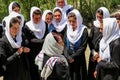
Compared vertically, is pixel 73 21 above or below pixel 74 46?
above

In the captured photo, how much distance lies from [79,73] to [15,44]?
1.56 metres

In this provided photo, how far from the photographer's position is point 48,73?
185 inches

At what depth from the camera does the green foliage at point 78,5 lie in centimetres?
1186

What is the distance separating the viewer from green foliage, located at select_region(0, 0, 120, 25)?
11859mm

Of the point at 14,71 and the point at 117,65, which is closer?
the point at 117,65

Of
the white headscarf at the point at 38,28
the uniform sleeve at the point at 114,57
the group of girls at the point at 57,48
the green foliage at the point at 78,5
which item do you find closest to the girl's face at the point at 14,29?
the group of girls at the point at 57,48

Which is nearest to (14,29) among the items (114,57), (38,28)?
(38,28)

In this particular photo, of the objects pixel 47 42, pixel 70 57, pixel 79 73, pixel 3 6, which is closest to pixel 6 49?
pixel 47 42

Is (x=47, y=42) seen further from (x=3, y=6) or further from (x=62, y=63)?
(x=3, y=6)

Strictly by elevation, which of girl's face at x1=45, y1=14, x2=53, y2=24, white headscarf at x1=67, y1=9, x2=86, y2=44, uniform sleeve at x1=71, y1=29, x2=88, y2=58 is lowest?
uniform sleeve at x1=71, y1=29, x2=88, y2=58

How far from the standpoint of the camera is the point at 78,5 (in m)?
13.5

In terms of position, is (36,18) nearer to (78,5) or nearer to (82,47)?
(82,47)

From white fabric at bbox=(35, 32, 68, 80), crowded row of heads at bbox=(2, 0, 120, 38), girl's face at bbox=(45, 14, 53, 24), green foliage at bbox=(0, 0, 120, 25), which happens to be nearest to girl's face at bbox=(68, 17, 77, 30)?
crowded row of heads at bbox=(2, 0, 120, 38)

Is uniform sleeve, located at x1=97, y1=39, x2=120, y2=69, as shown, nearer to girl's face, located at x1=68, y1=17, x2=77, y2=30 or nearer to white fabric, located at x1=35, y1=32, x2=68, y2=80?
white fabric, located at x1=35, y1=32, x2=68, y2=80
